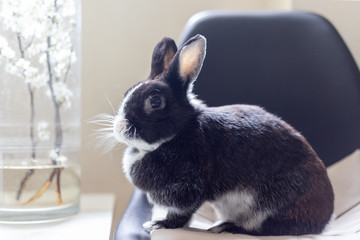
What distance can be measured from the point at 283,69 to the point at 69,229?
24.6 inches

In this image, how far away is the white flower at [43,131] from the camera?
1083 millimetres

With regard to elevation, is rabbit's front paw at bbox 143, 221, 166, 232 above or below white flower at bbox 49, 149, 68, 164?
above

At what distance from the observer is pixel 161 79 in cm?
73

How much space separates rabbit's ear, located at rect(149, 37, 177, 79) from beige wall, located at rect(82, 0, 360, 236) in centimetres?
57

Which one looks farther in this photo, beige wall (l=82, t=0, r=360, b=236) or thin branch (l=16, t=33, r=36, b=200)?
beige wall (l=82, t=0, r=360, b=236)

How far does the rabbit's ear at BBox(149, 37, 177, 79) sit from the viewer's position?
0.76 metres

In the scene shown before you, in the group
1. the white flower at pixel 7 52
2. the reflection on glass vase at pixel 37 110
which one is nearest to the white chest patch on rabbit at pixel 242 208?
the reflection on glass vase at pixel 37 110

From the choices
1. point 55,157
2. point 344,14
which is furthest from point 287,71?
point 55,157

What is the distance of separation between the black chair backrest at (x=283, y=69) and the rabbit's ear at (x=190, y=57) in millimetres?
388

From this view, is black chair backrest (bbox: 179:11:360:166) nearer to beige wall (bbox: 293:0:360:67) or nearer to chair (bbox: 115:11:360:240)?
chair (bbox: 115:11:360:240)

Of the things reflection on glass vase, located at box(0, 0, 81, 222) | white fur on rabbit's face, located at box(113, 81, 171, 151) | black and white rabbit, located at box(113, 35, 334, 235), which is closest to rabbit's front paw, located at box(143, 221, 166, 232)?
black and white rabbit, located at box(113, 35, 334, 235)

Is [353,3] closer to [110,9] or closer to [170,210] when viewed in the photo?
[110,9]

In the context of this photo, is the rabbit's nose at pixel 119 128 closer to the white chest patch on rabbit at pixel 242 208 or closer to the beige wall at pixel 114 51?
the white chest patch on rabbit at pixel 242 208

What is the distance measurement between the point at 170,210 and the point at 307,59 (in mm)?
569
